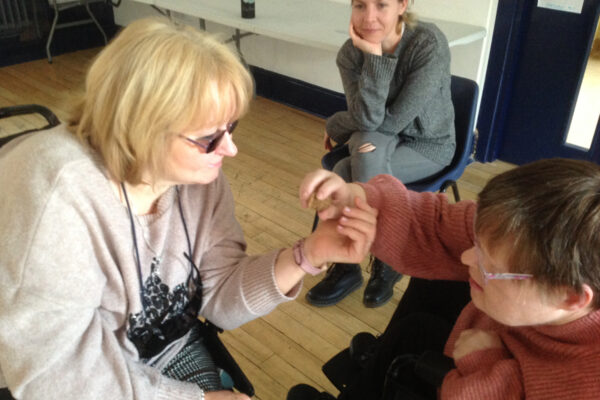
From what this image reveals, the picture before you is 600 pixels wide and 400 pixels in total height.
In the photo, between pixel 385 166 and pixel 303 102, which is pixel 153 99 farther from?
pixel 303 102

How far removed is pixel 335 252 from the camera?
119 cm

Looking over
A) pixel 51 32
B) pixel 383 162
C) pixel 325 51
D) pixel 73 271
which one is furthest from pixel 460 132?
pixel 51 32

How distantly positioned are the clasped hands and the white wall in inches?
81.4

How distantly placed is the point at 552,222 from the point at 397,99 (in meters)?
1.32

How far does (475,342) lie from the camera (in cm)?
99

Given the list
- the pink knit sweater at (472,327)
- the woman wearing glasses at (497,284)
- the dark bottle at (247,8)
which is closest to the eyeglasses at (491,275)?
the woman wearing glasses at (497,284)

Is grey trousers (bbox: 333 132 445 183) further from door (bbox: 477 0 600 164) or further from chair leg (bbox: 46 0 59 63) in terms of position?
chair leg (bbox: 46 0 59 63)

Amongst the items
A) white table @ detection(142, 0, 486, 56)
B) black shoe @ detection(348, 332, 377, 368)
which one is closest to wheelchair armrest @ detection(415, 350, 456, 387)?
black shoe @ detection(348, 332, 377, 368)

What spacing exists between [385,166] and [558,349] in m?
1.13

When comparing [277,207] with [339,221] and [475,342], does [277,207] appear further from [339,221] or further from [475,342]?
[475,342]

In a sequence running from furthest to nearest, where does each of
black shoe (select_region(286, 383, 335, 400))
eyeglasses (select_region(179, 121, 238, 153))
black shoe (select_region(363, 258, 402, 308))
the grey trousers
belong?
black shoe (select_region(363, 258, 402, 308)), the grey trousers, black shoe (select_region(286, 383, 335, 400)), eyeglasses (select_region(179, 121, 238, 153))

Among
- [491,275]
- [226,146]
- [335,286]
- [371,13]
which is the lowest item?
[335,286]

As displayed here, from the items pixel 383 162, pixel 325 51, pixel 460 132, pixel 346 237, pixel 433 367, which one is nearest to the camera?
pixel 433 367

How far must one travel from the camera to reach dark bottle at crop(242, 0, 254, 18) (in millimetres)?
3027
